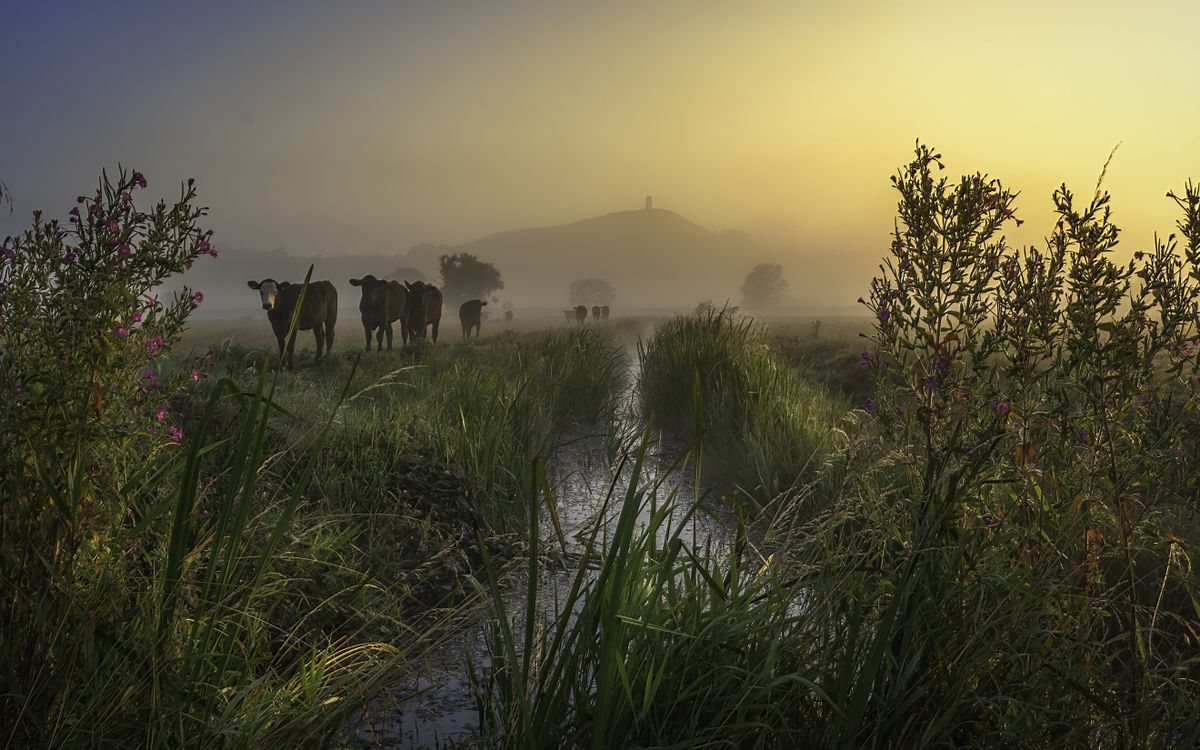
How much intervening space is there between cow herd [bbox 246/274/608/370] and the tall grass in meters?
4.89

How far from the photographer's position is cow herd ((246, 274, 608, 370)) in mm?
16953

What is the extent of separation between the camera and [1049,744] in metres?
2.32

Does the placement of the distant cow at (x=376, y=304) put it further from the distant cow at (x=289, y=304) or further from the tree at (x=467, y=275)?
the tree at (x=467, y=275)

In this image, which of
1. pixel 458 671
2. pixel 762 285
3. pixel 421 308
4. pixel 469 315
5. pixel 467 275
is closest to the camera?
pixel 458 671

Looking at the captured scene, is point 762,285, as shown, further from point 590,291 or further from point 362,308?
point 362,308

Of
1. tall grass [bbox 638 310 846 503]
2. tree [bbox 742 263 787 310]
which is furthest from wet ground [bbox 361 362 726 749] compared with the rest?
tree [bbox 742 263 787 310]

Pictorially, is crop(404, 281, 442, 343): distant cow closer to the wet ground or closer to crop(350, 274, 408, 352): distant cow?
crop(350, 274, 408, 352): distant cow

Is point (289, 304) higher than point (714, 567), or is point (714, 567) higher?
point (289, 304)

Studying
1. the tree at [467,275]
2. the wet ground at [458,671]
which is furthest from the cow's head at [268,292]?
the tree at [467,275]

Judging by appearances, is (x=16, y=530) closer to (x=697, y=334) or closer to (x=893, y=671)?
(x=893, y=671)

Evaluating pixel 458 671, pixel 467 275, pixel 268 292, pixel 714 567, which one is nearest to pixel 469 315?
pixel 268 292

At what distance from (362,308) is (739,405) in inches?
568

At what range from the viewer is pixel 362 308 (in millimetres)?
20656

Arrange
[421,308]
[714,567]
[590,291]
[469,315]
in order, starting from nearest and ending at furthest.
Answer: [714,567] < [421,308] < [469,315] < [590,291]
